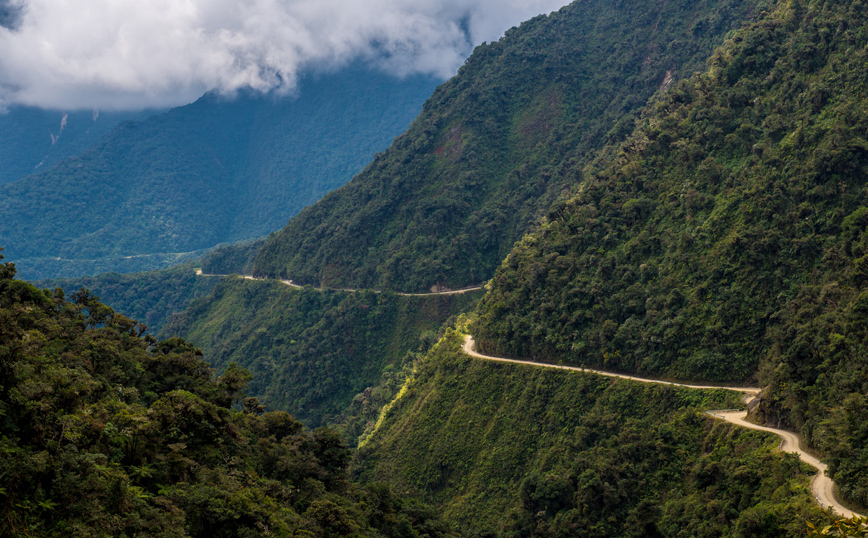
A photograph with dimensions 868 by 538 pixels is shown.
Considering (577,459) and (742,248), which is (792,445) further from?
(742,248)

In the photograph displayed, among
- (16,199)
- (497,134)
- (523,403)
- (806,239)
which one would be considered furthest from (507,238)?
(16,199)

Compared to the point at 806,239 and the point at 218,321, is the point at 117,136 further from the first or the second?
the point at 806,239

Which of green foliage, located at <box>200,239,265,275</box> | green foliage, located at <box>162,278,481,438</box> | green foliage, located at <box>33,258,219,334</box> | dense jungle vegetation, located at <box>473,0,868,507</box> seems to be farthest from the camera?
green foliage, located at <box>200,239,265,275</box>

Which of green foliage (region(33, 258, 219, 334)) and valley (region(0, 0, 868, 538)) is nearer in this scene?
valley (region(0, 0, 868, 538))

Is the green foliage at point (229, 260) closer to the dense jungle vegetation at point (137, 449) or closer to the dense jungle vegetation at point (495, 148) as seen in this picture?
the dense jungle vegetation at point (495, 148)

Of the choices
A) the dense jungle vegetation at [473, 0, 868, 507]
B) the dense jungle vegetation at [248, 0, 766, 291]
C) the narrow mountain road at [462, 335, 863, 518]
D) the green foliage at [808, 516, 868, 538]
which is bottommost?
the narrow mountain road at [462, 335, 863, 518]

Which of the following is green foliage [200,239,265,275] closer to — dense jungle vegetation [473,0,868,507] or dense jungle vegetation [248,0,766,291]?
dense jungle vegetation [248,0,766,291]

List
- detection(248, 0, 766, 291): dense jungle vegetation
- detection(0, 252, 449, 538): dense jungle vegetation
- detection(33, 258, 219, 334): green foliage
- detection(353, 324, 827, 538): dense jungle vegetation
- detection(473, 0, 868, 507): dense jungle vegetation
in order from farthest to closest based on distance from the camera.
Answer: detection(33, 258, 219, 334): green foliage < detection(248, 0, 766, 291): dense jungle vegetation < detection(473, 0, 868, 507): dense jungle vegetation < detection(353, 324, 827, 538): dense jungle vegetation < detection(0, 252, 449, 538): dense jungle vegetation

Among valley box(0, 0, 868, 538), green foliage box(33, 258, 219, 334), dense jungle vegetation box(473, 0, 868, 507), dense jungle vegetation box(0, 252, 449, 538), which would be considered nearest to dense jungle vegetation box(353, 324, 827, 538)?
valley box(0, 0, 868, 538)
